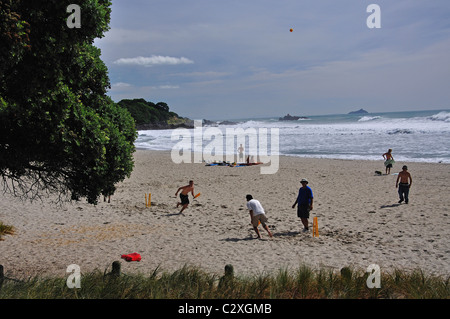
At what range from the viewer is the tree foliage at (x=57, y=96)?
568 cm

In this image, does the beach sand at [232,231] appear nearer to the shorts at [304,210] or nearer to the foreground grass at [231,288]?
the shorts at [304,210]

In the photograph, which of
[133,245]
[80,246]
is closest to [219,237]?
[133,245]

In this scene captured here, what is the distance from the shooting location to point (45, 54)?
235 inches

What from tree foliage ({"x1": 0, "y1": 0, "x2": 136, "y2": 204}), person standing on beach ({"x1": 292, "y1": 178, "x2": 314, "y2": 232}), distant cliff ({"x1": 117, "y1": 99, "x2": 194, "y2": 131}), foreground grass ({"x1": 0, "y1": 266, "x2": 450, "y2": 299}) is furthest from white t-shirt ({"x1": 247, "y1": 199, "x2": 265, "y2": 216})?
distant cliff ({"x1": 117, "y1": 99, "x2": 194, "y2": 131})

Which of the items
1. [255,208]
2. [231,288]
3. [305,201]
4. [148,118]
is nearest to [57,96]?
[231,288]

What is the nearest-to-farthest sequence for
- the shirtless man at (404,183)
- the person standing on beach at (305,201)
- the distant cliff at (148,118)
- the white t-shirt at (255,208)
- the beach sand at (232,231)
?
the beach sand at (232,231), the white t-shirt at (255,208), the person standing on beach at (305,201), the shirtless man at (404,183), the distant cliff at (148,118)

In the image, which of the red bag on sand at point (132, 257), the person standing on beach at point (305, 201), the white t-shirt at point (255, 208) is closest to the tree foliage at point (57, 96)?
the red bag on sand at point (132, 257)

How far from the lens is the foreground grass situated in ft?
20.2

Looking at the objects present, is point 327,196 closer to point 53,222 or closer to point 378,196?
point 378,196

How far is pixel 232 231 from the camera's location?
39.9ft

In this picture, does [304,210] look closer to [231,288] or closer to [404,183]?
[404,183]

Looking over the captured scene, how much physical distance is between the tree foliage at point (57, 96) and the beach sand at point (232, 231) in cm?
299

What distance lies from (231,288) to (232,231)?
5.71 m

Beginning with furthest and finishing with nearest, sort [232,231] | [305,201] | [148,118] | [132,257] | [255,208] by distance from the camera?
[148,118] < [232,231] < [305,201] < [255,208] < [132,257]
